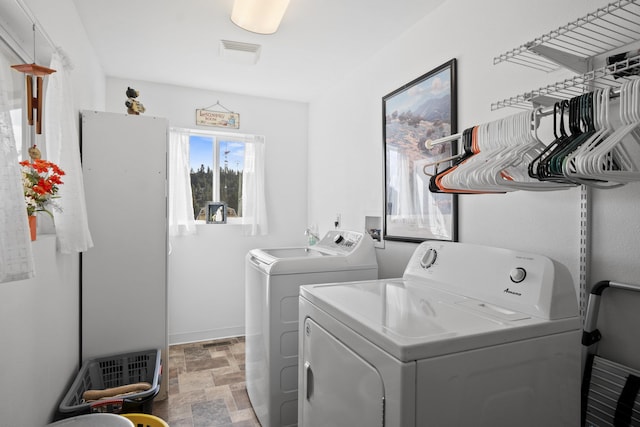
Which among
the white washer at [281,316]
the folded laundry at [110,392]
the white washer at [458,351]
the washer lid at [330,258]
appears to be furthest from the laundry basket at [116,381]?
the white washer at [458,351]

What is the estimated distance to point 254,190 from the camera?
3.69m

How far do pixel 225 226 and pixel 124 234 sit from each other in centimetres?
126

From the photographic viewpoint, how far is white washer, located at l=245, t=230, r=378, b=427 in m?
2.02

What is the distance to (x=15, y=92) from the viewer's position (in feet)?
5.38

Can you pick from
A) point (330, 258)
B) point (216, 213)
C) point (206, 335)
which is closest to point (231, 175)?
point (216, 213)

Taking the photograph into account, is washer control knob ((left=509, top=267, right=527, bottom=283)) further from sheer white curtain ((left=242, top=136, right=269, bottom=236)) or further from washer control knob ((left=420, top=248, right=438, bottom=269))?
sheer white curtain ((left=242, top=136, right=269, bottom=236))

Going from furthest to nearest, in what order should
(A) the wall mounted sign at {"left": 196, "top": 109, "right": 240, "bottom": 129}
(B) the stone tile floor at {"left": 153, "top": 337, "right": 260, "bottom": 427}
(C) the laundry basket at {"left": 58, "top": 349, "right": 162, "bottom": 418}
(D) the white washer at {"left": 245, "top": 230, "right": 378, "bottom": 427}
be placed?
(A) the wall mounted sign at {"left": 196, "top": 109, "right": 240, "bottom": 129}
(B) the stone tile floor at {"left": 153, "top": 337, "right": 260, "bottom": 427}
(D) the white washer at {"left": 245, "top": 230, "right": 378, "bottom": 427}
(C) the laundry basket at {"left": 58, "top": 349, "right": 162, "bottom": 418}

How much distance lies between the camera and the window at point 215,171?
11.8ft

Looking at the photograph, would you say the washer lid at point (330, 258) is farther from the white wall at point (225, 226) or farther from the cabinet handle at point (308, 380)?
the white wall at point (225, 226)

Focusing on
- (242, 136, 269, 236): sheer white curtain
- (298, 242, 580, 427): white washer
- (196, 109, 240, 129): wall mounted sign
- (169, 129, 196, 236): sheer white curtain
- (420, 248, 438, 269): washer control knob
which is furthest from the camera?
(242, 136, 269, 236): sheer white curtain

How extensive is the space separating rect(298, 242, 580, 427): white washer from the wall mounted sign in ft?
8.60

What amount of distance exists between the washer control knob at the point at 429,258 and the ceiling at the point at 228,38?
1.42 m

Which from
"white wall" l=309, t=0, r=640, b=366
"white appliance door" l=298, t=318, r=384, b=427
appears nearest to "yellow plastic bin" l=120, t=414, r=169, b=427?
"white appliance door" l=298, t=318, r=384, b=427

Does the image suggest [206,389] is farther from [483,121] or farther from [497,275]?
[483,121]
